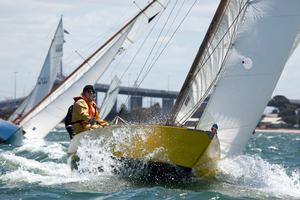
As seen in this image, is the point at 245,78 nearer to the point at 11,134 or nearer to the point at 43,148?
the point at 43,148

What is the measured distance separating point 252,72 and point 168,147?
1.90 meters

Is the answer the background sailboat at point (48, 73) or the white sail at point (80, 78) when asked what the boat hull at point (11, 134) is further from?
the background sailboat at point (48, 73)

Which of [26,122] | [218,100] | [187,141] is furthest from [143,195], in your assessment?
[26,122]

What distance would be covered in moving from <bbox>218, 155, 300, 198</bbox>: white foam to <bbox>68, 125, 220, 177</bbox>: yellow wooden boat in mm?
623

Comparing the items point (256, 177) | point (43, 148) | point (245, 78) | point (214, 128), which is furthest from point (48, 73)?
point (214, 128)

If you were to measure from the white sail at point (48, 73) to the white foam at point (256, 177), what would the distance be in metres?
24.3

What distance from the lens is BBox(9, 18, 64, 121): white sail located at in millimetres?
39688

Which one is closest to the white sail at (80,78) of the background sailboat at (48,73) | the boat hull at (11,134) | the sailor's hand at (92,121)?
the boat hull at (11,134)

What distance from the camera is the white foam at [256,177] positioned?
14.3 metres

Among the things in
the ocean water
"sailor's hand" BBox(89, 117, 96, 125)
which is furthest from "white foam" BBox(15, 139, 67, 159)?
"sailor's hand" BBox(89, 117, 96, 125)

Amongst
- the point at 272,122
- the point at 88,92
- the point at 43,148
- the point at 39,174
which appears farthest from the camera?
the point at 272,122

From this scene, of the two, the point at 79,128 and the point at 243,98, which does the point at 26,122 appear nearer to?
the point at 79,128

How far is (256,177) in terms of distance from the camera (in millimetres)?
15570

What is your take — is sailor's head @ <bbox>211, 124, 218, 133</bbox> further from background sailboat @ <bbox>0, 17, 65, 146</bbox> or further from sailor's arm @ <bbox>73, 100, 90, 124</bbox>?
background sailboat @ <bbox>0, 17, 65, 146</bbox>
